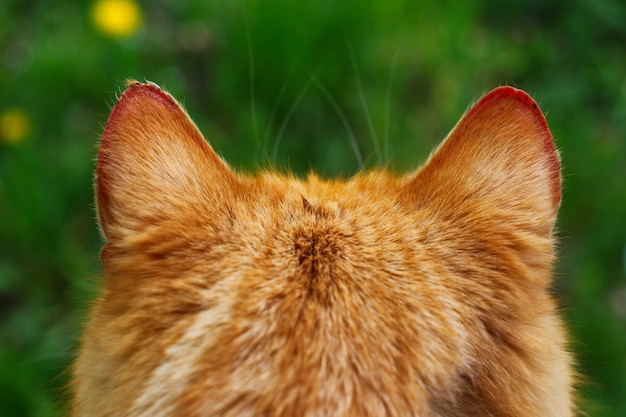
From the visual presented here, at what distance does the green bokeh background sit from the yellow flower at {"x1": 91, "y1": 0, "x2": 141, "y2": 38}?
0.13 feet

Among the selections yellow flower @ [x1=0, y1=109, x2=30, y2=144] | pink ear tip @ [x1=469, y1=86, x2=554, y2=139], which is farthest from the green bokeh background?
pink ear tip @ [x1=469, y1=86, x2=554, y2=139]

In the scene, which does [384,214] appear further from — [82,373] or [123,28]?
[123,28]

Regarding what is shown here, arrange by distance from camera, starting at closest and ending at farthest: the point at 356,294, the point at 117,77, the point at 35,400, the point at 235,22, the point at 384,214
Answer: the point at 356,294 → the point at 384,214 → the point at 35,400 → the point at 117,77 → the point at 235,22

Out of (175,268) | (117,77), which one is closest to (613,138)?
(117,77)

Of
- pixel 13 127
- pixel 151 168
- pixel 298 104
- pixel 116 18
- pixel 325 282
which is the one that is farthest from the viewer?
pixel 298 104

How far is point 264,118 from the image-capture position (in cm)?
272

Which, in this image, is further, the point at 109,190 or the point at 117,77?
the point at 117,77

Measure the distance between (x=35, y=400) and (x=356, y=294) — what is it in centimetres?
162

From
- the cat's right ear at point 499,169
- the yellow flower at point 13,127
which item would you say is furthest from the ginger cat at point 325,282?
the yellow flower at point 13,127

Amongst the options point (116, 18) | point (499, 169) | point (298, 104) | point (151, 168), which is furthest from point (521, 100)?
point (116, 18)

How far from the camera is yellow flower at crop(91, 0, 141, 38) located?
270 centimetres

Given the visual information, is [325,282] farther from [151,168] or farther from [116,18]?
[116,18]

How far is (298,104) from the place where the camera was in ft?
9.36

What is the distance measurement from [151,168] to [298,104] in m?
1.84
